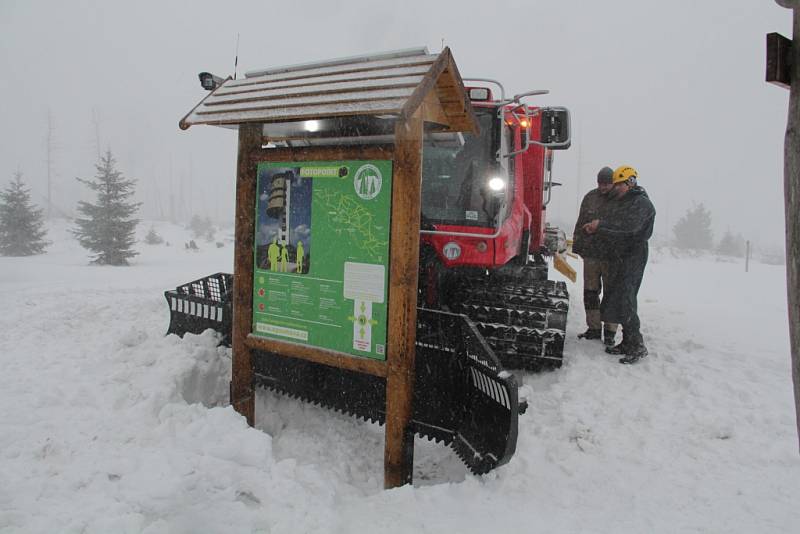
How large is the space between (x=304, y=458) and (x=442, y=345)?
135 cm

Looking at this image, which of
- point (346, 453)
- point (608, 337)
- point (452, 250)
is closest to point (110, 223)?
point (452, 250)

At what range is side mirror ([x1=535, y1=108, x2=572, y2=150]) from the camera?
522 cm

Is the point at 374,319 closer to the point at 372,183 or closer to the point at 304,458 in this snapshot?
the point at 372,183

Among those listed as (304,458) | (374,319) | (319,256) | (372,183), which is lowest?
(304,458)

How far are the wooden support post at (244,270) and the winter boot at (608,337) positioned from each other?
412cm

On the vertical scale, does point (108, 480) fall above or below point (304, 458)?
above

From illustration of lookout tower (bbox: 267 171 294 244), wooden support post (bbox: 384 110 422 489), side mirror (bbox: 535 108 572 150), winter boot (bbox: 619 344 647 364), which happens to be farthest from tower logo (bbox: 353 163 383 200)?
winter boot (bbox: 619 344 647 364)

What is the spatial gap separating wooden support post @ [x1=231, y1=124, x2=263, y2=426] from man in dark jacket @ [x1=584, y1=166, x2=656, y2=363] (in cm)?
382

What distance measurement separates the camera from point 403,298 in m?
3.29

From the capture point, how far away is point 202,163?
13438 centimetres

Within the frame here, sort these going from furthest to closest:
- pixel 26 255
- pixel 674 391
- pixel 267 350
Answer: pixel 26 255, pixel 674 391, pixel 267 350

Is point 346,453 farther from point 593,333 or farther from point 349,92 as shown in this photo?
point 593,333

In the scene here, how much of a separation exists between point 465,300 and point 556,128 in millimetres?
2015

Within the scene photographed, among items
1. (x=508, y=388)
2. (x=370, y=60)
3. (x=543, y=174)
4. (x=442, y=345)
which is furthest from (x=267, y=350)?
(x=543, y=174)
